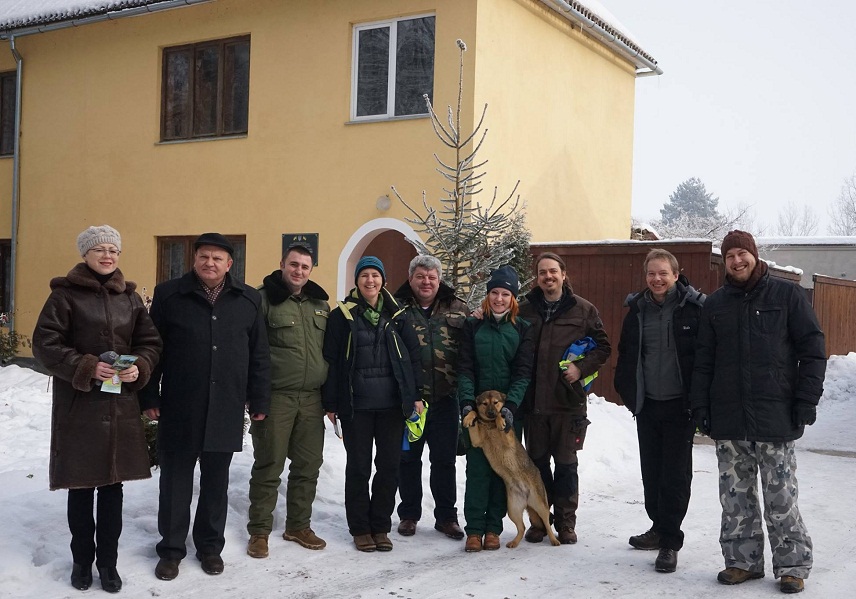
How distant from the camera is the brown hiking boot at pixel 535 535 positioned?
646 centimetres

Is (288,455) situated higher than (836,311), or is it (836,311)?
(836,311)

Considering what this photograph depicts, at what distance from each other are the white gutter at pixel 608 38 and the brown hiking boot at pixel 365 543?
378 inches

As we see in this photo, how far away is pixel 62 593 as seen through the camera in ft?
16.3

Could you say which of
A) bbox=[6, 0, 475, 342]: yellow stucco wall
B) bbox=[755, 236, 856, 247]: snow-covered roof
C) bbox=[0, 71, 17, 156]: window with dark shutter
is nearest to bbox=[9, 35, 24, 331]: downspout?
bbox=[6, 0, 475, 342]: yellow stucco wall

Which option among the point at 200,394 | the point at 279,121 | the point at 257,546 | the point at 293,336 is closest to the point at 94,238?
the point at 200,394

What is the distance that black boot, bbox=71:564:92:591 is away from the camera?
198 inches

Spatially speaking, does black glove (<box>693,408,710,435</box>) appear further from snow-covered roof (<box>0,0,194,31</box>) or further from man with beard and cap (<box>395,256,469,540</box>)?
snow-covered roof (<box>0,0,194,31</box>)

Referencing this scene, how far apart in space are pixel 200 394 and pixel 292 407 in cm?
71

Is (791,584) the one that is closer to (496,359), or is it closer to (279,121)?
(496,359)

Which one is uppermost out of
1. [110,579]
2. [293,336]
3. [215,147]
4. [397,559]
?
[215,147]

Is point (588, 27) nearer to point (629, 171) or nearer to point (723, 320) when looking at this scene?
point (629, 171)

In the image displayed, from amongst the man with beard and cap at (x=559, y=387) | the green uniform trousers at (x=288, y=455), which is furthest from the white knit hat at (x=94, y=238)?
the man with beard and cap at (x=559, y=387)

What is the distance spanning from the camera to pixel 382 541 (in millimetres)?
6164

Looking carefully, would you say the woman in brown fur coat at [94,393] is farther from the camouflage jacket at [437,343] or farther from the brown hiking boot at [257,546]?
the camouflage jacket at [437,343]
